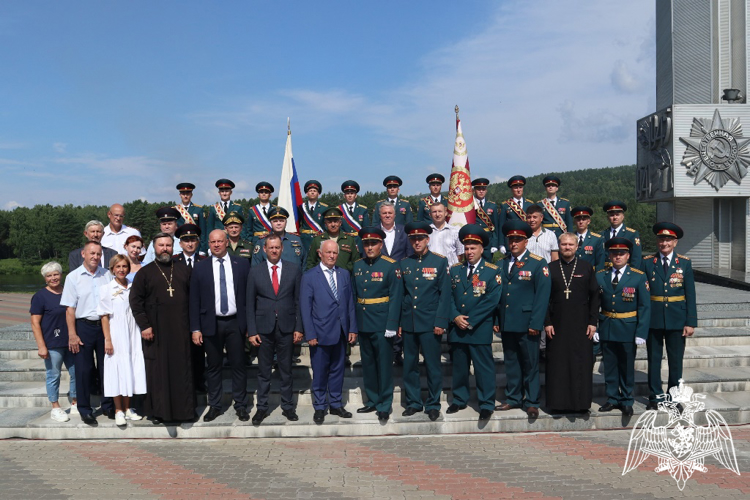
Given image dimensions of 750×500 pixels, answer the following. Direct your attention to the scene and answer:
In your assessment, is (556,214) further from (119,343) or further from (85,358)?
(85,358)

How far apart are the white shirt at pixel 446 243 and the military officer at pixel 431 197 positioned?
107 cm

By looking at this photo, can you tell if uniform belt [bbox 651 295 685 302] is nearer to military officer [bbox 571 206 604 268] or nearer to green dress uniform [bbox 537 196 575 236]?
military officer [bbox 571 206 604 268]

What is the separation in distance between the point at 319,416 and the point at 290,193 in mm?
4377

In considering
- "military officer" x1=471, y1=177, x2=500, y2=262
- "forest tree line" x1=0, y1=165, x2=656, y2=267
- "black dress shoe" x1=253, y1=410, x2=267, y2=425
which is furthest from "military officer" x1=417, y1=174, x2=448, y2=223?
"forest tree line" x1=0, y1=165, x2=656, y2=267

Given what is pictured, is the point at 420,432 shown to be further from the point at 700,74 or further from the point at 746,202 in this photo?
the point at 700,74

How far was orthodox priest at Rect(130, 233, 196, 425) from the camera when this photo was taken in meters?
5.50

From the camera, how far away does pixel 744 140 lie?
13.9m

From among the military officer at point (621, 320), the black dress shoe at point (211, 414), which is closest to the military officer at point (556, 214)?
the military officer at point (621, 320)

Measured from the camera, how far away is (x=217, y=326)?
18.4 feet

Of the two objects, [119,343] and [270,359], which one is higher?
[119,343]

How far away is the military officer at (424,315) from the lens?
564 centimetres

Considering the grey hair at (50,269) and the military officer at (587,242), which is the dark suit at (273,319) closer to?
the grey hair at (50,269)

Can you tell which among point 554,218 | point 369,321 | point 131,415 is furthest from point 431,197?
point 131,415

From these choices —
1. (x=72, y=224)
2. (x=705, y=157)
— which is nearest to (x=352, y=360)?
(x=705, y=157)
